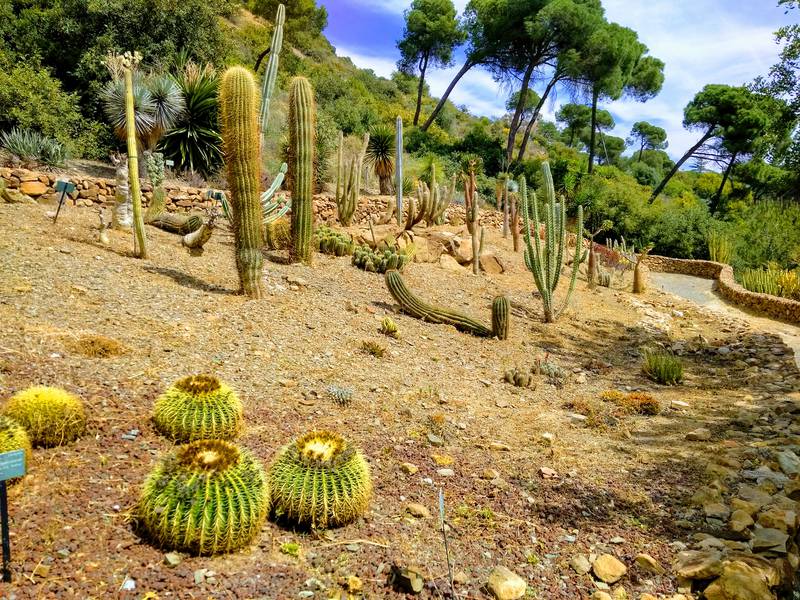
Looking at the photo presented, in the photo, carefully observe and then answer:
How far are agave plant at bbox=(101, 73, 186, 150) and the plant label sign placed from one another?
11.5 meters

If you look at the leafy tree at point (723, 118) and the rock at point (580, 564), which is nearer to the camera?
the rock at point (580, 564)

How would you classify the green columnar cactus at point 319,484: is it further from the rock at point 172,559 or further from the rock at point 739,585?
the rock at point 739,585

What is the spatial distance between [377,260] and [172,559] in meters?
7.82

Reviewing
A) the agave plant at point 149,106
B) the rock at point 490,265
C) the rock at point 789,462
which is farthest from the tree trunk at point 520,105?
the rock at point 789,462

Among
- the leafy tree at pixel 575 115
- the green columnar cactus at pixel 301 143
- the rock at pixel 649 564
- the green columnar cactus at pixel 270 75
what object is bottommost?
the rock at pixel 649 564

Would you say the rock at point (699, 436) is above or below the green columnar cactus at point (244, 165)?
below

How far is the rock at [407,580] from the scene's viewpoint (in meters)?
2.84

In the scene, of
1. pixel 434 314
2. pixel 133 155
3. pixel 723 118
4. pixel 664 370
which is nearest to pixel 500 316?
pixel 434 314

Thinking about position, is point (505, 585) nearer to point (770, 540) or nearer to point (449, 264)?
point (770, 540)

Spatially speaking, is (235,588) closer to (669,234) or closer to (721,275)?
(721,275)

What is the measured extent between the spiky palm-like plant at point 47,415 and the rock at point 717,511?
161 inches

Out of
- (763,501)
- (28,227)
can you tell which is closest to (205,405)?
(763,501)

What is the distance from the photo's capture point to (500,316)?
815cm

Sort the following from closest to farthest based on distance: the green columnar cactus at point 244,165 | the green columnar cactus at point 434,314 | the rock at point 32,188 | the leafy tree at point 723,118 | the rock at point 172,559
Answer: the rock at point 172,559 → the green columnar cactus at point 244,165 → the green columnar cactus at point 434,314 → the rock at point 32,188 → the leafy tree at point 723,118
